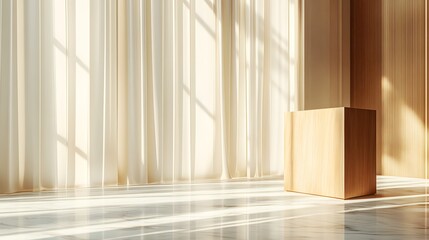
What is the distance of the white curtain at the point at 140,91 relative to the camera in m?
3.04

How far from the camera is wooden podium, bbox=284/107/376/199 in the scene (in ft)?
8.96

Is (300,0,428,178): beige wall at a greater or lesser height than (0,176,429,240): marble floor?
greater

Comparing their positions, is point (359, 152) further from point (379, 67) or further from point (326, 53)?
point (326, 53)

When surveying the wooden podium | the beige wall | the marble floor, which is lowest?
the marble floor

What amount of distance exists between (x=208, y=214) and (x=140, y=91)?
4.88 ft

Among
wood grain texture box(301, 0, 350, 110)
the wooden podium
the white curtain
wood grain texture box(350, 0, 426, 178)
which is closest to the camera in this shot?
the wooden podium

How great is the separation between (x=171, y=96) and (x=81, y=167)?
88 cm

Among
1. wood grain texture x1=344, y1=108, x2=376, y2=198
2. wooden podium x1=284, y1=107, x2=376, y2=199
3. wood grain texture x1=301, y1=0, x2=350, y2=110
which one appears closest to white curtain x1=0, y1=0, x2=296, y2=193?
wood grain texture x1=301, y1=0, x2=350, y2=110

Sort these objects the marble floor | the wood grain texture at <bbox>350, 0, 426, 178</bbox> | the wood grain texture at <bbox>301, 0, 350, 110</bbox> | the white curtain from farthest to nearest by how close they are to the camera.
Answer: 1. the wood grain texture at <bbox>301, 0, 350, 110</bbox>
2. the wood grain texture at <bbox>350, 0, 426, 178</bbox>
3. the white curtain
4. the marble floor

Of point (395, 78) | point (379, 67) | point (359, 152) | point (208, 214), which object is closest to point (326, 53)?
point (379, 67)

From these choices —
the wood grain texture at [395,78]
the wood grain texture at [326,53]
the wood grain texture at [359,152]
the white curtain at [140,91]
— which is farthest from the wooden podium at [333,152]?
the wood grain texture at [326,53]

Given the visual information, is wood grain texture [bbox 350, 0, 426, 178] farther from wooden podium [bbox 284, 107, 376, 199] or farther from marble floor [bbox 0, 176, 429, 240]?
wooden podium [bbox 284, 107, 376, 199]

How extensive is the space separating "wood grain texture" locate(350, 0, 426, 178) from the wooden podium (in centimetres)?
140

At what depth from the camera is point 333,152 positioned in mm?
2762
